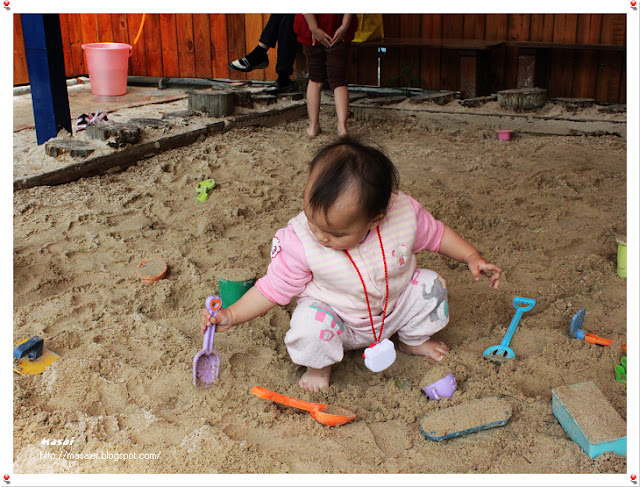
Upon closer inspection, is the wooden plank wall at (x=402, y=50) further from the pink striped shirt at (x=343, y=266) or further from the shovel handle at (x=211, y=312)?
the shovel handle at (x=211, y=312)

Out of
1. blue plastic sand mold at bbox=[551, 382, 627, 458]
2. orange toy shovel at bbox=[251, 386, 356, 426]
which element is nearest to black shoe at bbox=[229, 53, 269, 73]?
orange toy shovel at bbox=[251, 386, 356, 426]

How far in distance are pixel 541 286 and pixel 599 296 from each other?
178 millimetres

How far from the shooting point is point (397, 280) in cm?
165

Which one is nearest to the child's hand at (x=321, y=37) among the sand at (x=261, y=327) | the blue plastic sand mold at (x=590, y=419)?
the sand at (x=261, y=327)

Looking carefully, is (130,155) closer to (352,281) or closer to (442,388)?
(352,281)

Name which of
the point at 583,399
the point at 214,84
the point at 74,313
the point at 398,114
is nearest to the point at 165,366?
the point at 74,313

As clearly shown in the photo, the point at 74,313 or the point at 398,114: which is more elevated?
the point at 398,114

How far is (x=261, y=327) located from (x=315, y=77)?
2456 mm

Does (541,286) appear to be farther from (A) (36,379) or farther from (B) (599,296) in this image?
(A) (36,379)

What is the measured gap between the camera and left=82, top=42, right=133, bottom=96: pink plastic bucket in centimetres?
518

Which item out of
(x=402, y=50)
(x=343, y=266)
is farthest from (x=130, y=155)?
(x=402, y=50)

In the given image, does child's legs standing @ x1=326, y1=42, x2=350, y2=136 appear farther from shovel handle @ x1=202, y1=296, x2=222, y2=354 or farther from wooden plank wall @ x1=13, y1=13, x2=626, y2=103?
shovel handle @ x1=202, y1=296, x2=222, y2=354

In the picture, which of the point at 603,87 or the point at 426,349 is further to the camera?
the point at 603,87

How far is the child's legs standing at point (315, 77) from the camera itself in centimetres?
388
